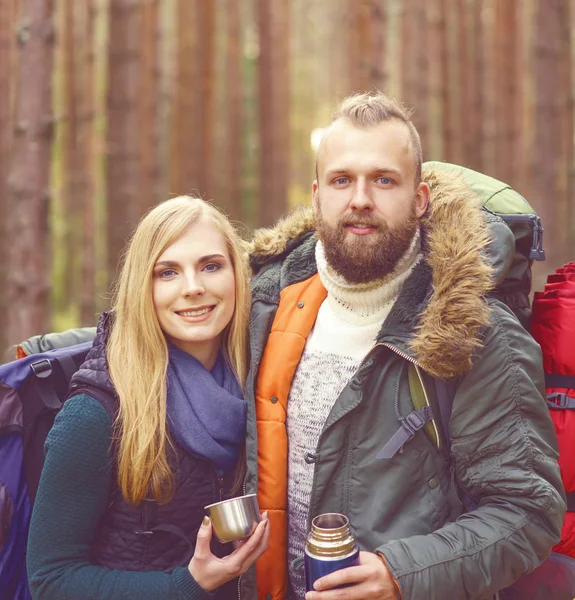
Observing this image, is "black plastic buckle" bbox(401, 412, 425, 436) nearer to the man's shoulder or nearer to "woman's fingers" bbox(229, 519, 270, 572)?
"woman's fingers" bbox(229, 519, 270, 572)

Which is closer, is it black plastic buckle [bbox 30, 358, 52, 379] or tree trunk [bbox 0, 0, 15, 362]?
black plastic buckle [bbox 30, 358, 52, 379]

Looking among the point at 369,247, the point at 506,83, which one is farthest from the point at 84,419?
the point at 506,83

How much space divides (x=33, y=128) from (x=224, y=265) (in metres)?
3.76

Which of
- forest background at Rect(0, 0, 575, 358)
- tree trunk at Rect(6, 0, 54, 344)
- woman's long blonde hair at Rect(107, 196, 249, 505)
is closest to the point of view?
woman's long blonde hair at Rect(107, 196, 249, 505)

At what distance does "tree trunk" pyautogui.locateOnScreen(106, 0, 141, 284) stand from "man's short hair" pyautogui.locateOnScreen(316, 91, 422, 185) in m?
4.51

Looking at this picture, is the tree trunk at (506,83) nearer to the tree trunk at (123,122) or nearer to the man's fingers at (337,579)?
the tree trunk at (123,122)

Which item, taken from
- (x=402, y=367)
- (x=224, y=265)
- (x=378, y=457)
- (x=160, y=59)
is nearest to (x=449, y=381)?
(x=402, y=367)

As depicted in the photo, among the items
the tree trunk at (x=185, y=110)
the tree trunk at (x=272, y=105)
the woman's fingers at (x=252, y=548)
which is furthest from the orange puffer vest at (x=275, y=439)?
the tree trunk at (x=272, y=105)

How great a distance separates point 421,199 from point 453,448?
34.8 inches

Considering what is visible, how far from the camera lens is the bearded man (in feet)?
6.21

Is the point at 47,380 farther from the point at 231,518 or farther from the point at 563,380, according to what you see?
the point at 563,380

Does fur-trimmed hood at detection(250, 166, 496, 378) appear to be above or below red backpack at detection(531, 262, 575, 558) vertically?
above

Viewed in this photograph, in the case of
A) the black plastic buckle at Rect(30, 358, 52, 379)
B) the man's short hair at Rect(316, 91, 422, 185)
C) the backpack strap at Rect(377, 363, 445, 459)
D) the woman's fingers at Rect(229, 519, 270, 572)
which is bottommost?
the woman's fingers at Rect(229, 519, 270, 572)

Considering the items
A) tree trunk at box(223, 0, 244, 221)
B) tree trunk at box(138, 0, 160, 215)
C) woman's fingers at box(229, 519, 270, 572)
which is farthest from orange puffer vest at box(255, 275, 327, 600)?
tree trunk at box(223, 0, 244, 221)
